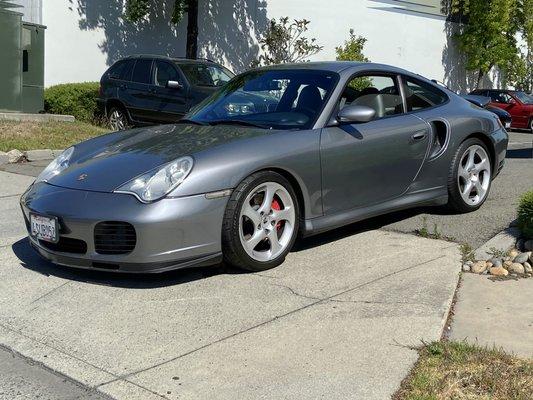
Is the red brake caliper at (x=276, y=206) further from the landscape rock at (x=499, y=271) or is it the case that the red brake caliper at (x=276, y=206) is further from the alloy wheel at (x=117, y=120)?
the alloy wheel at (x=117, y=120)

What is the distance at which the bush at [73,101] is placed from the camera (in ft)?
50.4

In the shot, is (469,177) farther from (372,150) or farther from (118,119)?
(118,119)

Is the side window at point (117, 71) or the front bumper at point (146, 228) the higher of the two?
the side window at point (117, 71)

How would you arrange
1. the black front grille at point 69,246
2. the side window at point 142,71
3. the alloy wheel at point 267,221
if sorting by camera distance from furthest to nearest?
the side window at point 142,71, the alloy wheel at point 267,221, the black front grille at point 69,246

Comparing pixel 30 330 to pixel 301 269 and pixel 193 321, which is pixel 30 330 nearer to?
pixel 193 321

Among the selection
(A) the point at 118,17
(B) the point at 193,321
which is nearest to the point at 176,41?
(A) the point at 118,17

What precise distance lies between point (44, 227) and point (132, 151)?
32.5 inches

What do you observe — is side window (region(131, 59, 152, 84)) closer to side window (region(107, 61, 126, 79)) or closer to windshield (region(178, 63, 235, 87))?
side window (region(107, 61, 126, 79))

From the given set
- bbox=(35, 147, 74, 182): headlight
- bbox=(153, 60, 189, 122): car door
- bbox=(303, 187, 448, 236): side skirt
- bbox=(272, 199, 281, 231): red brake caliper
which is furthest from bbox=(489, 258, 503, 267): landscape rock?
bbox=(153, 60, 189, 122): car door

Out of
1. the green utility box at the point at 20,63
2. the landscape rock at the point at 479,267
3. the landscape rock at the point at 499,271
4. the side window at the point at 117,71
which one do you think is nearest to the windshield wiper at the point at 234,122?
the landscape rock at the point at 479,267

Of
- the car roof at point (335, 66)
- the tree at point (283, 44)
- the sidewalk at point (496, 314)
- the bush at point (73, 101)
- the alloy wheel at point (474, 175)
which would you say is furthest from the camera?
the tree at point (283, 44)

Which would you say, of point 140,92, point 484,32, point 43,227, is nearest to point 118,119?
point 140,92

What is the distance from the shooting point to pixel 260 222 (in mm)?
4949

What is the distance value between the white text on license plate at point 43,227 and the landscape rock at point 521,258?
3.29 metres
